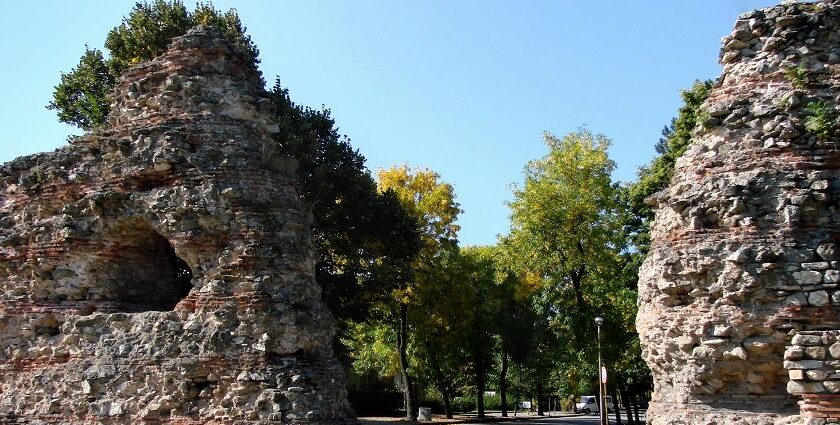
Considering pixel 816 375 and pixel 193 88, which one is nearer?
pixel 816 375

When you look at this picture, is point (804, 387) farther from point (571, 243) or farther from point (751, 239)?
point (571, 243)

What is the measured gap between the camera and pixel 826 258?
845 cm

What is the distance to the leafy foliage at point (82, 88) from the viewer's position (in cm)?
2408

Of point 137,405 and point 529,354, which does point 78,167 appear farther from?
point 529,354

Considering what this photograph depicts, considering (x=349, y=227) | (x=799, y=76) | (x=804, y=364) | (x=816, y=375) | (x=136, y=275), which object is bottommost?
(x=816, y=375)

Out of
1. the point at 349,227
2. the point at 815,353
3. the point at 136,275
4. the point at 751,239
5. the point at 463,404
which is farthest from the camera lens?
the point at 463,404

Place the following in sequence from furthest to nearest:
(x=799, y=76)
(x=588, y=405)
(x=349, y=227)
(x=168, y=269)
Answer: (x=588, y=405) < (x=349, y=227) < (x=168, y=269) < (x=799, y=76)

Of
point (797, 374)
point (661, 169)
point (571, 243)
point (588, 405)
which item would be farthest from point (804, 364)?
point (588, 405)

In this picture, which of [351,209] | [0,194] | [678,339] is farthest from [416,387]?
[678,339]

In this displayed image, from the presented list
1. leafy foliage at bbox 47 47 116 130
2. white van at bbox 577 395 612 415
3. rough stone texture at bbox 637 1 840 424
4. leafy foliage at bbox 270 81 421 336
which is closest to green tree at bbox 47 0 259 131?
leafy foliage at bbox 47 47 116 130

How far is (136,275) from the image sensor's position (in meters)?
13.1

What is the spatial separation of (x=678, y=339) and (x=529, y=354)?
2892 centimetres

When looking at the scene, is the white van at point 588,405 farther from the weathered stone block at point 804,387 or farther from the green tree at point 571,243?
the weathered stone block at point 804,387

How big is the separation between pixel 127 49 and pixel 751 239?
20.8m
